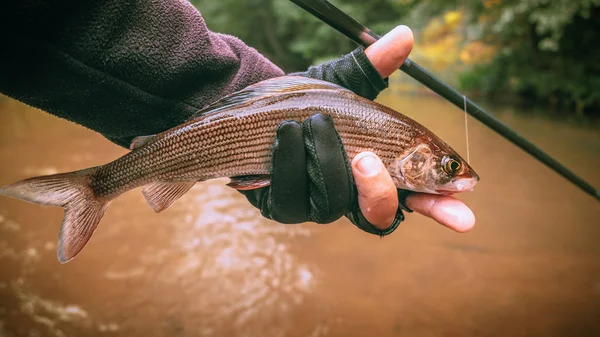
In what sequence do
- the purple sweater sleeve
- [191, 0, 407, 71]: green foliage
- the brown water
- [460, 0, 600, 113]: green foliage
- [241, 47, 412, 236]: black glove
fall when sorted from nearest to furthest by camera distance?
the purple sweater sleeve, [241, 47, 412, 236]: black glove, the brown water, [460, 0, 600, 113]: green foliage, [191, 0, 407, 71]: green foliage

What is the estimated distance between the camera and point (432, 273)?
4125mm

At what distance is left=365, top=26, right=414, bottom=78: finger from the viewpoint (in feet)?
6.10

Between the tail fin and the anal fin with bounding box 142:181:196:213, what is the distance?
194 mm

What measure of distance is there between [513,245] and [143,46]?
470 cm

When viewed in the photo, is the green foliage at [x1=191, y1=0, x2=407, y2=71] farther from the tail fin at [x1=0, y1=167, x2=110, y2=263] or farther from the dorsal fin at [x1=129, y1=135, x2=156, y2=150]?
the tail fin at [x1=0, y1=167, x2=110, y2=263]

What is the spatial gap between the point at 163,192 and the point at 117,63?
24.7 inches

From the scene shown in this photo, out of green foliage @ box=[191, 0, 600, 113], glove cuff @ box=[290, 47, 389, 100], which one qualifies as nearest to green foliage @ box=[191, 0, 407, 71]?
green foliage @ box=[191, 0, 600, 113]

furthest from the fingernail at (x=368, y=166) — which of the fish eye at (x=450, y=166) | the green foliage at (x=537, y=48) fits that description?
the green foliage at (x=537, y=48)

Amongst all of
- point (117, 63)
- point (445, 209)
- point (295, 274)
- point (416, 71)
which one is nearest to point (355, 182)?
point (445, 209)

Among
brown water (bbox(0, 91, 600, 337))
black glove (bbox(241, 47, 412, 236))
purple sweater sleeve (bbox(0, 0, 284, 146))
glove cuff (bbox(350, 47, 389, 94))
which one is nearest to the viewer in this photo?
purple sweater sleeve (bbox(0, 0, 284, 146))

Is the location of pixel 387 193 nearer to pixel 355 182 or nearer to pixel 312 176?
pixel 355 182

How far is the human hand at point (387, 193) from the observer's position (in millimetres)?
1653

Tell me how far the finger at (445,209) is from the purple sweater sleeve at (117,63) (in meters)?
1.11

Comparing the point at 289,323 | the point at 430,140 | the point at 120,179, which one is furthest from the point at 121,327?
the point at 430,140
